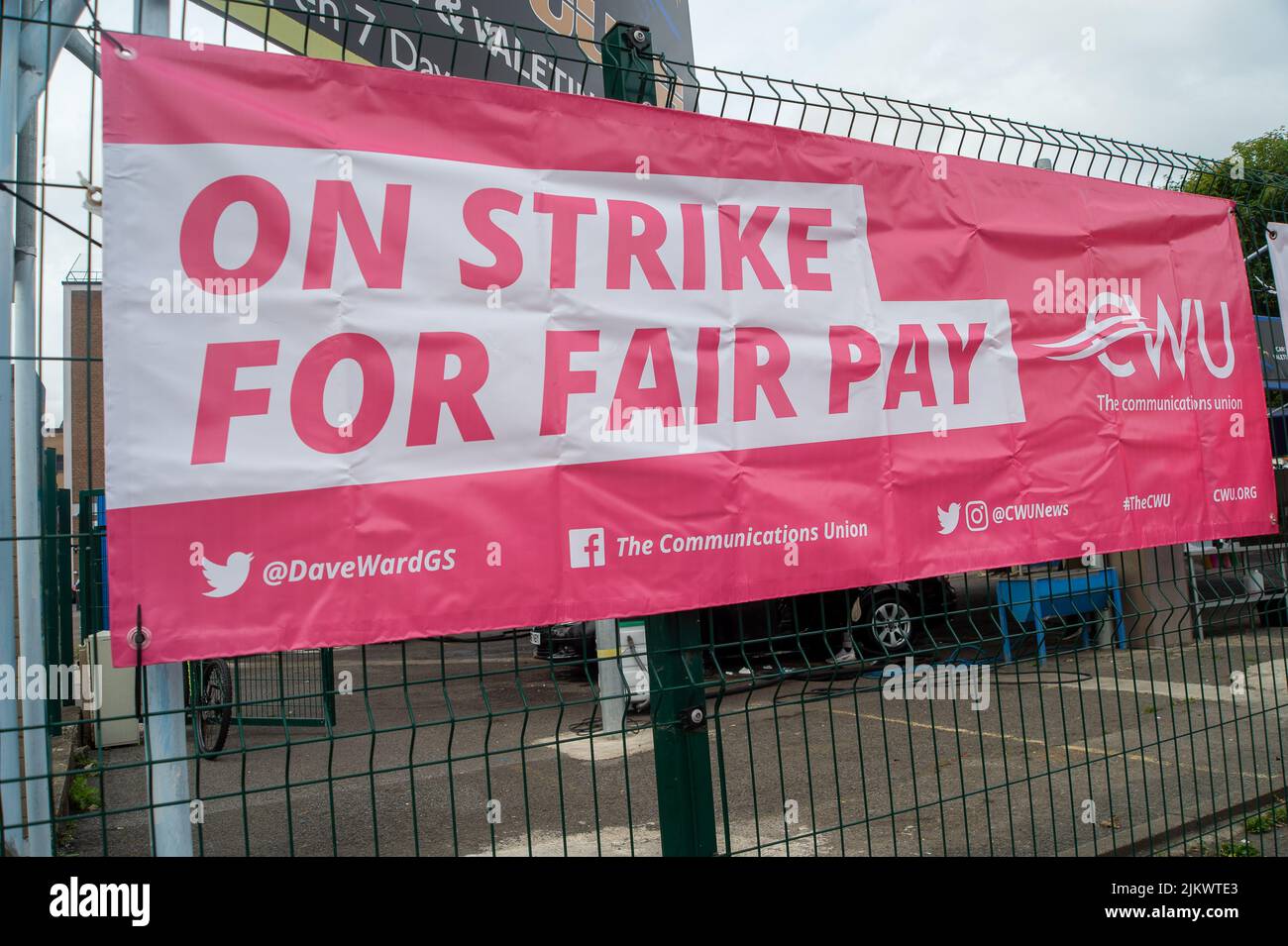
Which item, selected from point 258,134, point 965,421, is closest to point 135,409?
point 258,134

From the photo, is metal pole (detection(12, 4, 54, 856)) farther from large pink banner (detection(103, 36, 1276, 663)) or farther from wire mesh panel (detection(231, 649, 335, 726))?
large pink banner (detection(103, 36, 1276, 663))

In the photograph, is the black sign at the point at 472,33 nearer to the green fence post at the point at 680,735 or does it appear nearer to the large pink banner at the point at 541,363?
the large pink banner at the point at 541,363

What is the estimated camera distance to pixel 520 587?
8.97 ft

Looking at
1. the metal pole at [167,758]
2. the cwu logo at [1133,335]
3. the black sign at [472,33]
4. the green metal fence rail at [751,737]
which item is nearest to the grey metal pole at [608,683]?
the green metal fence rail at [751,737]

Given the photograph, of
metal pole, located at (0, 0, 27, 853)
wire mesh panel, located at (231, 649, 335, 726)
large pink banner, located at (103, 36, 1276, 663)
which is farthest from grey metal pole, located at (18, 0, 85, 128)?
wire mesh panel, located at (231, 649, 335, 726)

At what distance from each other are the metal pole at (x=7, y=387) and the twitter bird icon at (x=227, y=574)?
49 centimetres

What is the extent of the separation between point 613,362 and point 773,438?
0.59m

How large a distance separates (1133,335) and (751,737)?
123 inches

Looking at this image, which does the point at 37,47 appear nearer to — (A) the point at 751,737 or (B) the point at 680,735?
(B) the point at 680,735

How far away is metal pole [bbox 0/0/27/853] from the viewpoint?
2670 millimetres

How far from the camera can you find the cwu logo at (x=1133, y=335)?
4.00 meters
